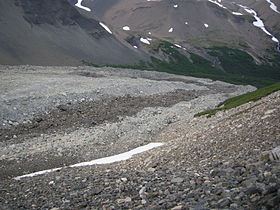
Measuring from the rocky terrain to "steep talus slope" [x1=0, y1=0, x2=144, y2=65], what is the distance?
6903 centimetres

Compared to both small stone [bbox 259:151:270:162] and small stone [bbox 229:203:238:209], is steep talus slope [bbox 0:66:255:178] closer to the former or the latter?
small stone [bbox 259:151:270:162]

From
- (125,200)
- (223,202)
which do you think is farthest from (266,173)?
(125,200)

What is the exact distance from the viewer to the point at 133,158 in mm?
23672

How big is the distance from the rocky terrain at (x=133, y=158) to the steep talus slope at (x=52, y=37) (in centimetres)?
6903

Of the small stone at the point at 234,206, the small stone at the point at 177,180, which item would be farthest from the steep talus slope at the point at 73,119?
the small stone at the point at 234,206

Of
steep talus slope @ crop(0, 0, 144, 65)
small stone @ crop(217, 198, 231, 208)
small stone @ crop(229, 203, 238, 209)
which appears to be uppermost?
small stone @ crop(229, 203, 238, 209)

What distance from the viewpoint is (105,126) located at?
39719 mm

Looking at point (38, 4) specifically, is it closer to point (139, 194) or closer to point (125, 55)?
point (125, 55)

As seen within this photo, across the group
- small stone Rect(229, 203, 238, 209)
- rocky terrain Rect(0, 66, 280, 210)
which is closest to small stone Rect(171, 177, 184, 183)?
rocky terrain Rect(0, 66, 280, 210)

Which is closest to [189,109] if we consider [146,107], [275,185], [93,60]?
[146,107]

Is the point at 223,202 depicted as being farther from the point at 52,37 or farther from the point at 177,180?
the point at 52,37

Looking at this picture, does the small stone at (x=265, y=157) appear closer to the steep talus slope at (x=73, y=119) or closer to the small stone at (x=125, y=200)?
the small stone at (x=125, y=200)

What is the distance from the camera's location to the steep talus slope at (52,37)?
11676cm

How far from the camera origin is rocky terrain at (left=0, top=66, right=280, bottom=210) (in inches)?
451
